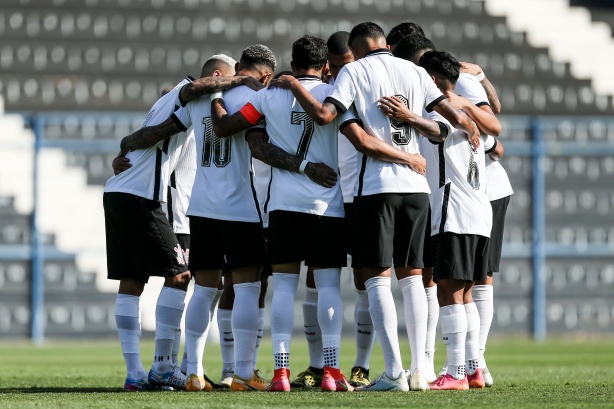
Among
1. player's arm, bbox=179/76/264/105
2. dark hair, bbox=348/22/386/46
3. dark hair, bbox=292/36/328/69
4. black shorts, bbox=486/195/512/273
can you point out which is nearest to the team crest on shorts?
player's arm, bbox=179/76/264/105

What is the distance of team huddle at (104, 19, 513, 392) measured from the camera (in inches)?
267

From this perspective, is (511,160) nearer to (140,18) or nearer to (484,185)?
(140,18)

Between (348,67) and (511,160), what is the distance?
1038 centimetres

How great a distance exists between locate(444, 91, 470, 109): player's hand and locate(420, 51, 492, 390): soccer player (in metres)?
0.05

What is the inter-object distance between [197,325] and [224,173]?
0.99 m

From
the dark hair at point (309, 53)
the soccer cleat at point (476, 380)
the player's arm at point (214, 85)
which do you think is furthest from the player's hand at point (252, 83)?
the soccer cleat at point (476, 380)

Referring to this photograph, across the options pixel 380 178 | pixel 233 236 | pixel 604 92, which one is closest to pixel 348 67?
pixel 380 178

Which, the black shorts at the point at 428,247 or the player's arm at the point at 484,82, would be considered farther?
the player's arm at the point at 484,82

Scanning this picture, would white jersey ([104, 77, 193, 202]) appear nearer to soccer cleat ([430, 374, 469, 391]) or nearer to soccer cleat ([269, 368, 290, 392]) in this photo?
soccer cleat ([269, 368, 290, 392])

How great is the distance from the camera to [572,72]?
20.3 m

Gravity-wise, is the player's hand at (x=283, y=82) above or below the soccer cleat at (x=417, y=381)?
above

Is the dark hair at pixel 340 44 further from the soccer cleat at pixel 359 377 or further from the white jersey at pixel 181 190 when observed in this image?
the soccer cleat at pixel 359 377

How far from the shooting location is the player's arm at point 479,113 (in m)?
7.25

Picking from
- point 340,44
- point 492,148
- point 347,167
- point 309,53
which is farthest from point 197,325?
point 492,148
